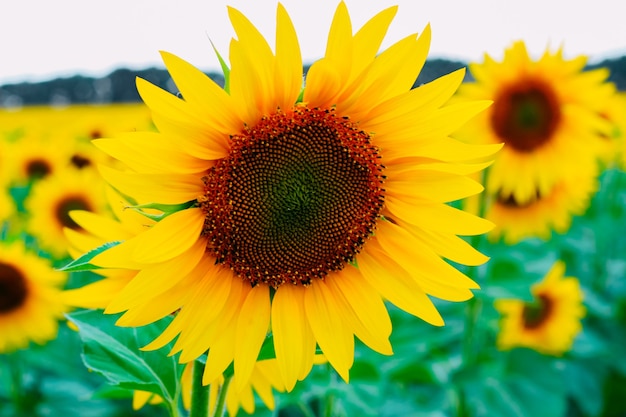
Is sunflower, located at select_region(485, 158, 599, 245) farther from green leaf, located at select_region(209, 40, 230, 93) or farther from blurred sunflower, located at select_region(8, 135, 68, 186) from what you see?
blurred sunflower, located at select_region(8, 135, 68, 186)

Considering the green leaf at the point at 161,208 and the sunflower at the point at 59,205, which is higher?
the green leaf at the point at 161,208

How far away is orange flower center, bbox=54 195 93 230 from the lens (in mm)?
5598

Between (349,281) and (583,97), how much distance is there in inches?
115

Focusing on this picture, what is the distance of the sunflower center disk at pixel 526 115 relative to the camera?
403cm

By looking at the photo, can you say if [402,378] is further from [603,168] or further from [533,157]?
[603,168]

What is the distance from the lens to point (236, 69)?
1.34 metres

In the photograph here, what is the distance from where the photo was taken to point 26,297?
14.1ft

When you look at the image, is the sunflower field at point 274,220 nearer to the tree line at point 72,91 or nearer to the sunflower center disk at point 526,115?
the sunflower center disk at point 526,115

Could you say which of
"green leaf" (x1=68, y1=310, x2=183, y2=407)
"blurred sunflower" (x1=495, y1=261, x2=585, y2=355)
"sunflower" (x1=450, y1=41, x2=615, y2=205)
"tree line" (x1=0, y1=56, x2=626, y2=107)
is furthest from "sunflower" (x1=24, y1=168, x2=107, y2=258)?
"tree line" (x1=0, y1=56, x2=626, y2=107)

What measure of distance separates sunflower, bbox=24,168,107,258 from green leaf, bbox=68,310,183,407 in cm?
401

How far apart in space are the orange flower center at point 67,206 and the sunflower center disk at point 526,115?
3554mm

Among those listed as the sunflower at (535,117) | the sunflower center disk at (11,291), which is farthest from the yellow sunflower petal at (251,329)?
the sunflower center disk at (11,291)

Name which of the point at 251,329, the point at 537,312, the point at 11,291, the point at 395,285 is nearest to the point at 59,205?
the point at 11,291

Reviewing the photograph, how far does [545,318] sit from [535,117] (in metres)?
1.50
